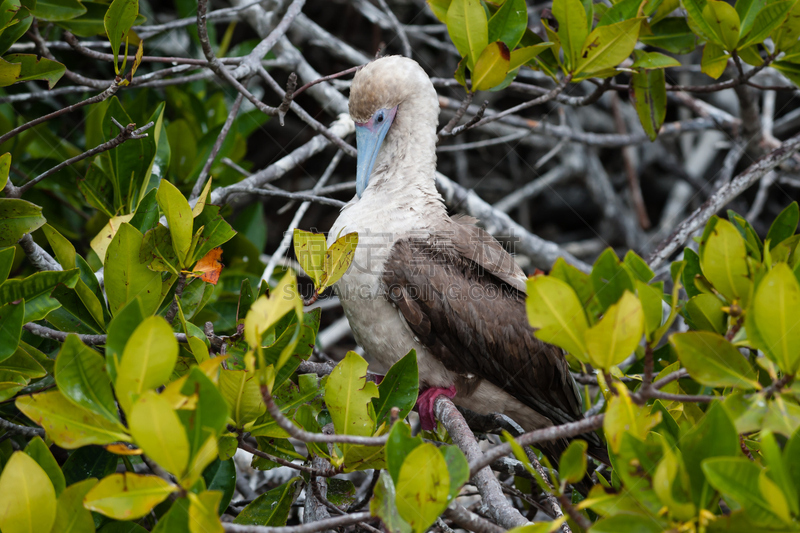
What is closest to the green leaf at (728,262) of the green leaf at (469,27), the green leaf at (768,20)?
the green leaf at (469,27)

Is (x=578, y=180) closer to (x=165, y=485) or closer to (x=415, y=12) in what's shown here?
(x=415, y=12)

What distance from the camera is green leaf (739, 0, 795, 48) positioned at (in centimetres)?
215

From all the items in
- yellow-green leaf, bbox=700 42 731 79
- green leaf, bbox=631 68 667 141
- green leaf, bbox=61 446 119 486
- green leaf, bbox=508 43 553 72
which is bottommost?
green leaf, bbox=61 446 119 486

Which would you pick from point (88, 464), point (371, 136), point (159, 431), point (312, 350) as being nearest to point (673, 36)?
point (371, 136)

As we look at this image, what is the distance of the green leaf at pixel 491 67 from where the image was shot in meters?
2.11

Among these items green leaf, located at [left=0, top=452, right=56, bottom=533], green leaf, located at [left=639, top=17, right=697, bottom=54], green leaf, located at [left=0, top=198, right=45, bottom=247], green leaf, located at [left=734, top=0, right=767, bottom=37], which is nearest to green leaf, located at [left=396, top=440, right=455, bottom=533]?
green leaf, located at [left=0, top=452, right=56, bottom=533]

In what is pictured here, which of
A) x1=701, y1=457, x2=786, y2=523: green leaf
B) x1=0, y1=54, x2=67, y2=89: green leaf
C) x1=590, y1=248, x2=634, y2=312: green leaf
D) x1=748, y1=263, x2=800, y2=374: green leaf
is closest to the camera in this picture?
x1=701, y1=457, x2=786, y2=523: green leaf

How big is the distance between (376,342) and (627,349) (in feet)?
4.28

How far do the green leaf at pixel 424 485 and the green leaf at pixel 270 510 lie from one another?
24.4 inches

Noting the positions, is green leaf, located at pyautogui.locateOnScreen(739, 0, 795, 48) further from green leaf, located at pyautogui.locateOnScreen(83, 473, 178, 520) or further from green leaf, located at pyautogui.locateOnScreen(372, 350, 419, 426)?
green leaf, located at pyautogui.locateOnScreen(83, 473, 178, 520)

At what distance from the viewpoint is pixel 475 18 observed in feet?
7.07

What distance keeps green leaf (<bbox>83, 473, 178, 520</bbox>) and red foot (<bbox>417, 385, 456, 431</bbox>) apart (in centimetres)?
136

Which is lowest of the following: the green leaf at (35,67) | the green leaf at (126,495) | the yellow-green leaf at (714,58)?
the green leaf at (126,495)

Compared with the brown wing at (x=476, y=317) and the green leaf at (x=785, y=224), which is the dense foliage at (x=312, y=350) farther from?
the brown wing at (x=476, y=317)
